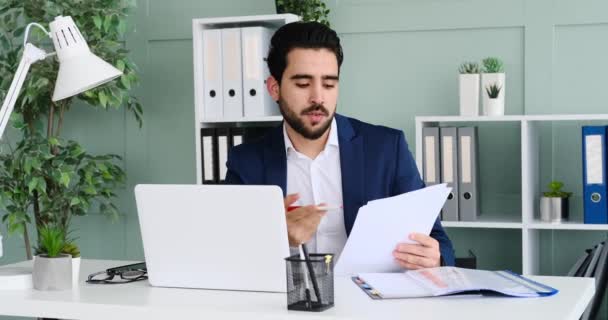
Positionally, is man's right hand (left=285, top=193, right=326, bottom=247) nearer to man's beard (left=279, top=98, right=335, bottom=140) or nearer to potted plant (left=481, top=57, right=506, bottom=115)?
man's beard (left=279, top=98, right=335, bottom=140)

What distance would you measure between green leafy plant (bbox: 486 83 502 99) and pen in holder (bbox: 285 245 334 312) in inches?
72.9

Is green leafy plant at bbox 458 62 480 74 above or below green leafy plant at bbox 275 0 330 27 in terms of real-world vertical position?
below

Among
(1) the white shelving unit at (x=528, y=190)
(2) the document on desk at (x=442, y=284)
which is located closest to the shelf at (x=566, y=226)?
(1) the white shelving unit at (x=528, y=190)

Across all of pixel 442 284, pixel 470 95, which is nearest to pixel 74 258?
pixel 442 284

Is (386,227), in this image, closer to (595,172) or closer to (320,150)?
(320,150)

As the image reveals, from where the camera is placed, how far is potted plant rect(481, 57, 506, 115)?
3555 mm

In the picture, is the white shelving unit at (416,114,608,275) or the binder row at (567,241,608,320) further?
the white shelving unit at (416,114,608,275)

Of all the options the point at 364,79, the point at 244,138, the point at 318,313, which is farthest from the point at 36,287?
the point at 364,79

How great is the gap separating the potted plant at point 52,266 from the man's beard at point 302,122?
0.78 meters

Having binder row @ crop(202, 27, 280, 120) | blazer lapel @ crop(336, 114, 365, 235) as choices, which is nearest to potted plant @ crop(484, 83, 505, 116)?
binder row @ crop(202, 27, 280, 120)

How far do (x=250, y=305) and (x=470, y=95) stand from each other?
1.90 m

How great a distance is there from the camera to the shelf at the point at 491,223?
3.49 meters

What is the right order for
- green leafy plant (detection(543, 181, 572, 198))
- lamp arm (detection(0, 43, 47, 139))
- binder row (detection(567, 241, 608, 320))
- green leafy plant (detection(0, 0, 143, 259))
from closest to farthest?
lamp arm (detection(0, 43, 47, 139)) → binder row (detection(567, 241, 608, 320)) → green leafy plant (detection(543, 181, 572, 198)) → green leafy plant (detection(0, 0, 143, 259))

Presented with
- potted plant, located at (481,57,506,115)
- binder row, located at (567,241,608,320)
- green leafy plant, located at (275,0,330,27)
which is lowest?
binder row, located at (567,241,608,320)
